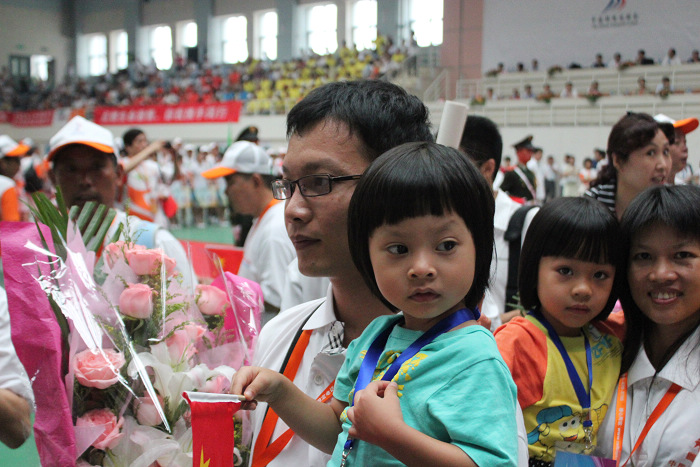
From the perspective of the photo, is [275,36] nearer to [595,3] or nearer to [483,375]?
[595,3]

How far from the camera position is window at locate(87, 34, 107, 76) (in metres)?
29.3

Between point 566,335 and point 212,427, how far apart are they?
0.91m

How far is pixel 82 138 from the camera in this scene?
258cm

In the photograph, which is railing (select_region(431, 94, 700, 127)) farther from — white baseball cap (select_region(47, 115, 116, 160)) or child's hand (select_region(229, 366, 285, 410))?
child's hand (select_region(229, 366, 285, 410))

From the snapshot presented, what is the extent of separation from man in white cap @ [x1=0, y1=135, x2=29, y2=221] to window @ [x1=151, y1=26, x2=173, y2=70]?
72.0 feet

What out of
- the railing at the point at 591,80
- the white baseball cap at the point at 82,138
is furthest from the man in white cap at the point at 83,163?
the railing at the point at 591,80

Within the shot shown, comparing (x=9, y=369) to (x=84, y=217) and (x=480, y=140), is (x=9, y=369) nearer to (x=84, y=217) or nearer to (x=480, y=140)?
(x=84, y=217)

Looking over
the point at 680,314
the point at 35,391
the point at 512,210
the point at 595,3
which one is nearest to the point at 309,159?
the point at 35,391

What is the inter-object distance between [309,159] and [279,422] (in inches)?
20.6

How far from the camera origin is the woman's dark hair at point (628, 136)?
2672 millimetres

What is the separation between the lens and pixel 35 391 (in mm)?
1205

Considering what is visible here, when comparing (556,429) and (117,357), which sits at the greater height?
(117,357)

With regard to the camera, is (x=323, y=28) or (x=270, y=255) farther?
(x=323, y=28)

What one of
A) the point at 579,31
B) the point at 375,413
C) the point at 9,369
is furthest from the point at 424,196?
the point at 579,31
